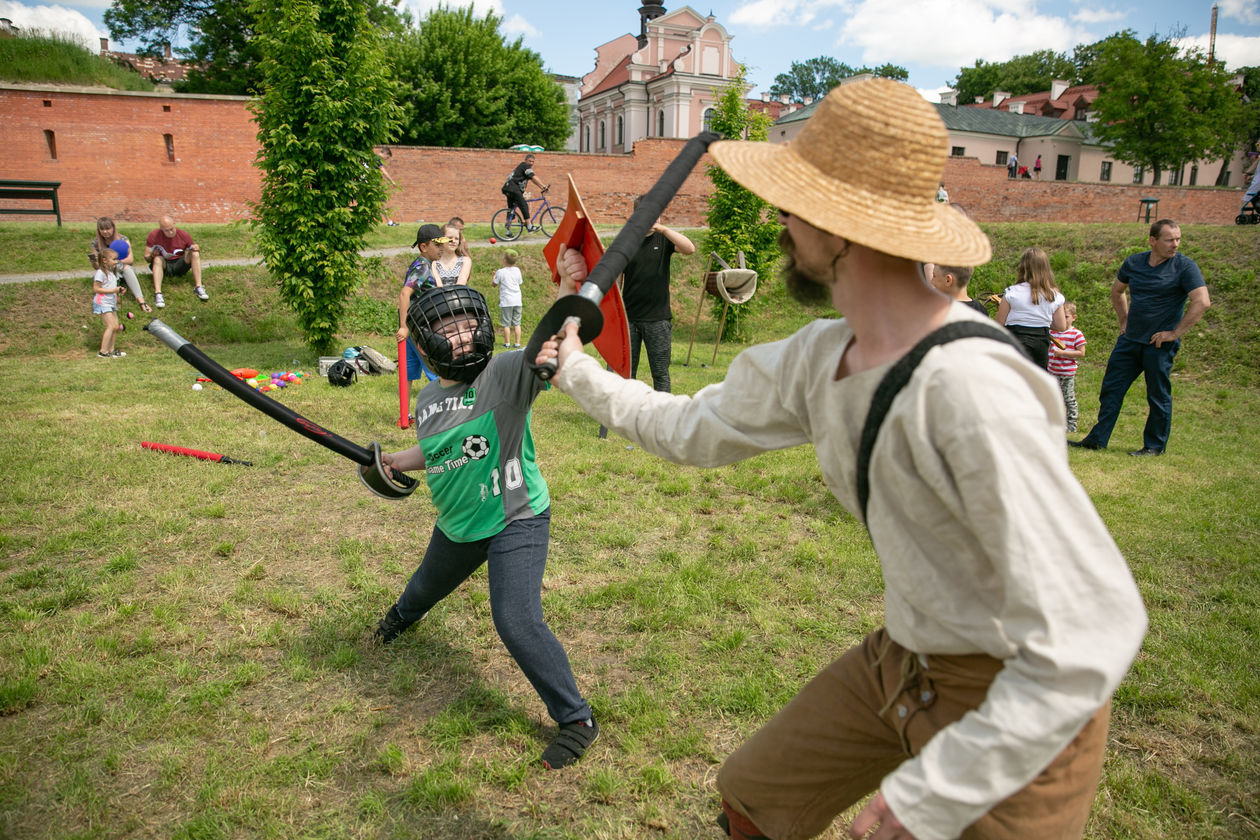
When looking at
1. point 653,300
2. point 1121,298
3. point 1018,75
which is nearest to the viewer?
point 653,300

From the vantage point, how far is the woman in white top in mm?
7047

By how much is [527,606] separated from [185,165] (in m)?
26.4

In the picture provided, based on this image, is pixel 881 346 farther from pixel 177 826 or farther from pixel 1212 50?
pixel 1212 50

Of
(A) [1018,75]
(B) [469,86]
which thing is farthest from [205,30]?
(A) [1018,75]

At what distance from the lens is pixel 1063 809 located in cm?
144

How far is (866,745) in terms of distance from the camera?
1781 mm

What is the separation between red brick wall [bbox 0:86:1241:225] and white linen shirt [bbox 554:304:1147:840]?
20423mm

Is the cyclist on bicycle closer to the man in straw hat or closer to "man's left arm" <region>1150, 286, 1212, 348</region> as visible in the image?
"man's left arm" <region>1150, 286, 1212, 348</region>

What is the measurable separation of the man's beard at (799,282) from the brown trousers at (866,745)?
31.5 inches

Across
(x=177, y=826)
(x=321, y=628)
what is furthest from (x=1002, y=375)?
(x=321, y=628)

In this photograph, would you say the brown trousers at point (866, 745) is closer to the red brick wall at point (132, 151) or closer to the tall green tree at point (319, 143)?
the tall green tree at point (319, 143)

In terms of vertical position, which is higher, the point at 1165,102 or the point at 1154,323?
the point at 1165,102

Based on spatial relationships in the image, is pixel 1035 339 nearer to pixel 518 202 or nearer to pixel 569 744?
pixel 569 744

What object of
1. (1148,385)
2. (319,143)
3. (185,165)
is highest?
(185,165)
